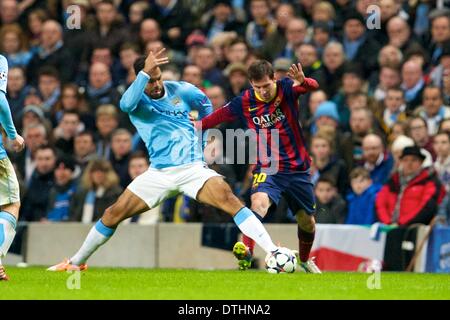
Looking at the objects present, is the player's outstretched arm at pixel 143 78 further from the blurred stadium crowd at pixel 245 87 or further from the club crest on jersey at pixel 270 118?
the blurred stadium crowd at pixel 245 87

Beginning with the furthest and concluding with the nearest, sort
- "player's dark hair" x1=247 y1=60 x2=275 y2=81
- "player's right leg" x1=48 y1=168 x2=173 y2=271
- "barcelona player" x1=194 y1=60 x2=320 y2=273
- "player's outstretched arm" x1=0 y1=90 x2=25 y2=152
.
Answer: "barcelona player" x1=194 y1=60 x2=320 y2=273, "player's dark hair" x1=247 y1=60 x2=275 y2=81, "player's right leg" x1=48 y1=168 x2=173 y2=271, "player's outstretched arm" x1=0 y1=90 x2=25 y2=152

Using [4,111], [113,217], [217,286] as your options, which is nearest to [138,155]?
[113,217]

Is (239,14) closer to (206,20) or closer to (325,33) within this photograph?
(206,20)

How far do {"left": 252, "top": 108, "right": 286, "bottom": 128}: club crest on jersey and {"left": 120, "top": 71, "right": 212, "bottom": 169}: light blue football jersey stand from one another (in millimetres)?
786

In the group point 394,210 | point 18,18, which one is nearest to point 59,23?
point 18,18

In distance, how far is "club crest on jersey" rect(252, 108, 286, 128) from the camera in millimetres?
13367

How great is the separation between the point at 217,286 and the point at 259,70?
2.65m

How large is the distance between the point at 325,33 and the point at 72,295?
9708mm

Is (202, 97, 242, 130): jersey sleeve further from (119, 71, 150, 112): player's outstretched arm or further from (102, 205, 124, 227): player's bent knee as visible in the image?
(102, 205, 124, 227): player's bent knee

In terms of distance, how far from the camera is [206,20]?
21.5 m

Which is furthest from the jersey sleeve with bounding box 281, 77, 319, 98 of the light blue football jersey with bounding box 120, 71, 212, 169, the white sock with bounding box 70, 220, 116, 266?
the white sock with bounding box 70, 220, 116, 266

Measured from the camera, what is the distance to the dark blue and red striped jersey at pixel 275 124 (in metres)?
13.3

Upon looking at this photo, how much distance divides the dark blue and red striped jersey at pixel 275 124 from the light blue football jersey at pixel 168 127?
0.42 m

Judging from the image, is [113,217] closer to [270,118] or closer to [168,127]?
[168,127]
